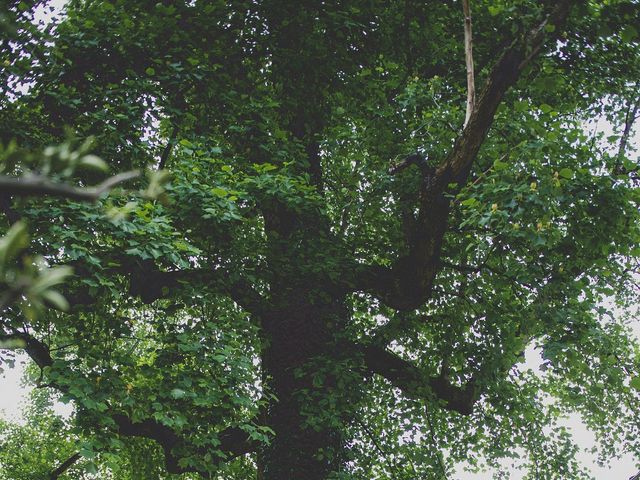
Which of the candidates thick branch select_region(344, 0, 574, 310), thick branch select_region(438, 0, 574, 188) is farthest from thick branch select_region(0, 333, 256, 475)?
thick branch select_region(438, 0, 574, 188)

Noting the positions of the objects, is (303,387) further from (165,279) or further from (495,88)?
(495,88)

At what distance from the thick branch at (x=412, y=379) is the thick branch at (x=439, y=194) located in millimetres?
1310

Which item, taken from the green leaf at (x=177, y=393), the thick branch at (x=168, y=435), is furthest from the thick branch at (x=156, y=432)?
the green leaf at (x=177, y=393)

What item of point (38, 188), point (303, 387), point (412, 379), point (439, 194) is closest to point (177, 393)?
point (303, 387)

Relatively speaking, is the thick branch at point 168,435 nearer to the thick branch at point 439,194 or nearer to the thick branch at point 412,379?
the thick branch at point 412,379

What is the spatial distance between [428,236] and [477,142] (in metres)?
1.40

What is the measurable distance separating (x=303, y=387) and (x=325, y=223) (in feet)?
7.79

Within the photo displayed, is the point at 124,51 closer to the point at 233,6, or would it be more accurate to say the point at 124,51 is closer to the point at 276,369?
the point at 233,6

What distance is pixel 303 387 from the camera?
30.4 ft

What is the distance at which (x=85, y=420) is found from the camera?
255 inches

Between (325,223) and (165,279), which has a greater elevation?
(325,223)

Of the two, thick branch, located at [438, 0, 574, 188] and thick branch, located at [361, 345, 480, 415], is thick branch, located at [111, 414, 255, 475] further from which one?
thick branch, located at [438, 0, 574, 188]

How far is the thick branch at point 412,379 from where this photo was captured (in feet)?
32.2

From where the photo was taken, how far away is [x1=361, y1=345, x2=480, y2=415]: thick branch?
9.82 meters
